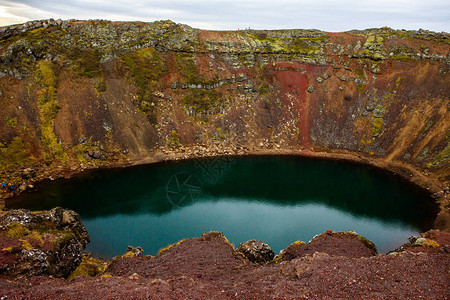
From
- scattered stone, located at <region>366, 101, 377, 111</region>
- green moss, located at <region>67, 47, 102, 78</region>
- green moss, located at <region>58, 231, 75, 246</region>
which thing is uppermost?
green moss, located at <region>67, 47, 102, 78</region>

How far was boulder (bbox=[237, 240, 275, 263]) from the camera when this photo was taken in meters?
27.1

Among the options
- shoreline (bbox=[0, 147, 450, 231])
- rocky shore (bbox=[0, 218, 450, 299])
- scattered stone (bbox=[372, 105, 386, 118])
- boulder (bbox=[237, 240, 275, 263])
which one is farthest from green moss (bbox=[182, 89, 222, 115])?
rocky shore (bbox=[0, 218, 450, 299])

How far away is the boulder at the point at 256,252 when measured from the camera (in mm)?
27109

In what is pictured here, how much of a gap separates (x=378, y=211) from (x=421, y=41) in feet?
169

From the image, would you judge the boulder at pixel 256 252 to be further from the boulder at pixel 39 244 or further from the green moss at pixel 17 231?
the green moss at pixel 17 231

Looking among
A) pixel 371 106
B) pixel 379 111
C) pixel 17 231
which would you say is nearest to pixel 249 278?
pixel 17 231

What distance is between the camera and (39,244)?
2364cm

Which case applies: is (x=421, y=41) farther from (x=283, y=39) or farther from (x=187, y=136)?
(x=187, y=136)

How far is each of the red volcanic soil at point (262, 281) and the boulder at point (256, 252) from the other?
2435 mm

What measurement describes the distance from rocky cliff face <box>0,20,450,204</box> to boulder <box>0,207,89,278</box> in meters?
22.8

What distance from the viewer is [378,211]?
4200 cm

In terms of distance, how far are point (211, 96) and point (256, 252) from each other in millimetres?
46086

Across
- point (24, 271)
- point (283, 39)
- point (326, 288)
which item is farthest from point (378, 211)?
point (283, 39)

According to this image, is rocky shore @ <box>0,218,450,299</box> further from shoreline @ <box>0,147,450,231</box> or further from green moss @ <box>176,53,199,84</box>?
green moss @ <box>176,53,199,84</box>
